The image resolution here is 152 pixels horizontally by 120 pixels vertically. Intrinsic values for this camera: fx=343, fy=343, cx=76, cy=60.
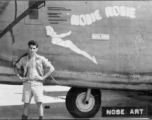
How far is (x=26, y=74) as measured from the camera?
719 centimetres

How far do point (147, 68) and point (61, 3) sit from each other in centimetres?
251

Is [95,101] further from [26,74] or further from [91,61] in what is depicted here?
[26,74]

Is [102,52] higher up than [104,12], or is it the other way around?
[104,12]

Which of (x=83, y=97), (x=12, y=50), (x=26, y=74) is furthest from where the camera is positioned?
(x=83, y=97)

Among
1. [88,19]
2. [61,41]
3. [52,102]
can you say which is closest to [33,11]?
[61,41]

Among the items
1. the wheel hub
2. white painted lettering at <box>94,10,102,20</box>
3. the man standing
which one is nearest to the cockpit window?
the man standing

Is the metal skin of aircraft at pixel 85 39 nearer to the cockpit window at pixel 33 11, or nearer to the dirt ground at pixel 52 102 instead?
the cockpit window at pixel 33 11

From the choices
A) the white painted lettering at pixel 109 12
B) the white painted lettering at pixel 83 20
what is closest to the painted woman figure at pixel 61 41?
the white painted lettering at pixel 83 20

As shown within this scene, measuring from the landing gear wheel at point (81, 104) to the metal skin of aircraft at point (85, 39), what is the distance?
40cm

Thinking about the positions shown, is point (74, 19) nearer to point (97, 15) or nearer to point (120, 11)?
point (97, 15)

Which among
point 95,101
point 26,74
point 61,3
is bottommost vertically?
point 95,101

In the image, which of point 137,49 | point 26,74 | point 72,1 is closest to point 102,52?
point 137,49

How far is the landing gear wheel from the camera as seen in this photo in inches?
325

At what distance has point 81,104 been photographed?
27.3 feet
